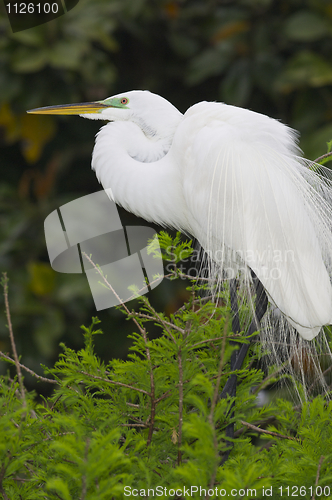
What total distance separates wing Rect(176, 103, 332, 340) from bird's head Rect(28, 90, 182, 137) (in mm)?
73

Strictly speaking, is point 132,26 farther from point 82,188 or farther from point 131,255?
point 131,255

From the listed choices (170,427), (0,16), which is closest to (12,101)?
(0,16)

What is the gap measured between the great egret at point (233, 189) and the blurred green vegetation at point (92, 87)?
698mm

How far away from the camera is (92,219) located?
163 centimetres

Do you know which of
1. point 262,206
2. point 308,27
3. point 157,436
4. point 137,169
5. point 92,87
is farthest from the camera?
point 92,87

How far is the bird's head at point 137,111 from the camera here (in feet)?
3.84

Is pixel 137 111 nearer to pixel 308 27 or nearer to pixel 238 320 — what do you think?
pixel 238 320

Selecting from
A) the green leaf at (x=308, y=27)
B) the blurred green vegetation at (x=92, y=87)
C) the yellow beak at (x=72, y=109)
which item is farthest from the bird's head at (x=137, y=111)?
the green leaf at (x=308, y=27)

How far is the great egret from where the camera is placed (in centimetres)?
104

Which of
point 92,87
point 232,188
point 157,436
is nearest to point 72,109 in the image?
point 232,188

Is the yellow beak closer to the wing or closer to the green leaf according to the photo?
the wing

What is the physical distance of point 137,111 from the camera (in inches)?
46.7

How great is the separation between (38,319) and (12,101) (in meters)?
0.97

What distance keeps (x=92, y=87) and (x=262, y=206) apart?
1420 millimetres
